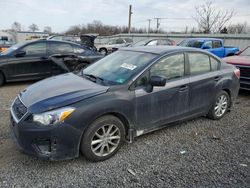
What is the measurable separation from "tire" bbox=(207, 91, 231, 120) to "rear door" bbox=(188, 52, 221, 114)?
0.20m

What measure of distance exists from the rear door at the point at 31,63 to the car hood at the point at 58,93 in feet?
14.0

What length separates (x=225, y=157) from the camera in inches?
143

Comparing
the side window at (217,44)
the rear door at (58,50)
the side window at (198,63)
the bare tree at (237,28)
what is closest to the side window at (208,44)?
the side window at (217,44)

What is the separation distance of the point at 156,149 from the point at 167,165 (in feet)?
1.52

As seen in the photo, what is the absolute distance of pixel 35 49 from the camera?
8039 mm

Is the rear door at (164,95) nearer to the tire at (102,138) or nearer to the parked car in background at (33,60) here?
the tire at (102,138)

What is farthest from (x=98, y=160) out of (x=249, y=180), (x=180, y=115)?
(x=249, y=180)

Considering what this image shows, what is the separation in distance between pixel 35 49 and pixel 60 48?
2.69 ft

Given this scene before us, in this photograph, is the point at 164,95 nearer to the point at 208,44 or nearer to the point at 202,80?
the point at 202,80

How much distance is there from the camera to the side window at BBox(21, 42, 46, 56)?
7.92m

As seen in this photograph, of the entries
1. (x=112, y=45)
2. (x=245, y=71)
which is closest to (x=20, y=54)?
(x=245, y=71)

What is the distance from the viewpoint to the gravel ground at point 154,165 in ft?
9.83

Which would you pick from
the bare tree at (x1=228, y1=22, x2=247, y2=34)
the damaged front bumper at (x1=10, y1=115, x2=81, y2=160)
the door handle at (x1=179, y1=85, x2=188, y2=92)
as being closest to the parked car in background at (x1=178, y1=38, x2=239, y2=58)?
the door handle at (x1=179, y1=85, x2=188, y2=92)

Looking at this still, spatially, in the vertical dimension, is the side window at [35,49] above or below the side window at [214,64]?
above
